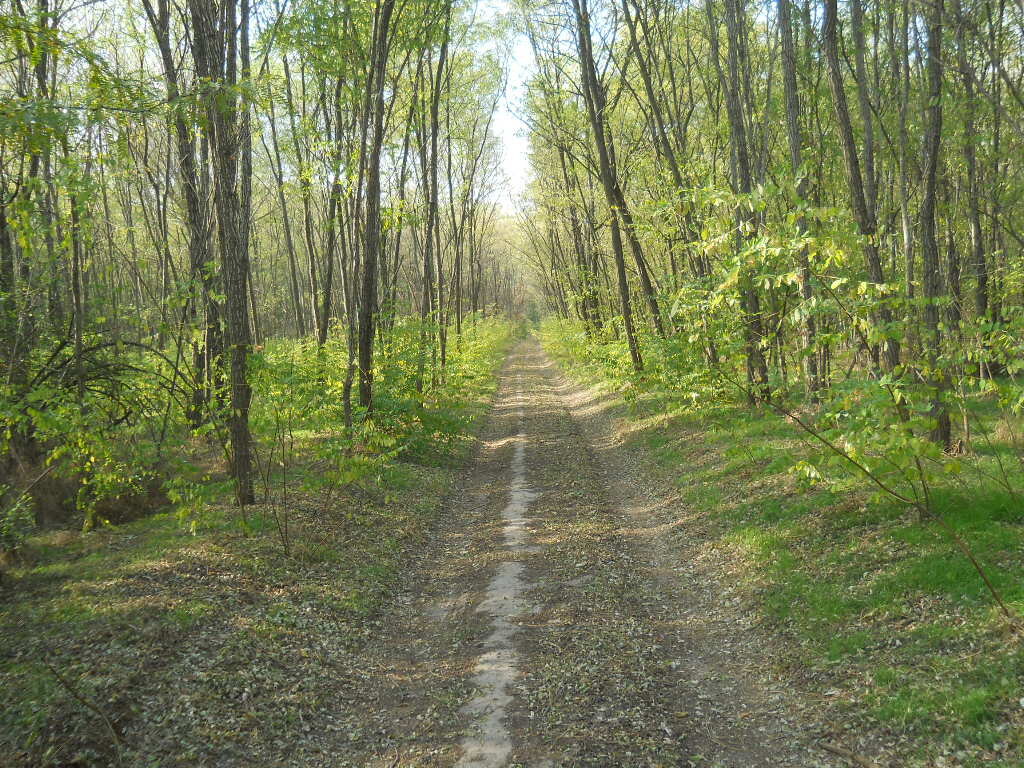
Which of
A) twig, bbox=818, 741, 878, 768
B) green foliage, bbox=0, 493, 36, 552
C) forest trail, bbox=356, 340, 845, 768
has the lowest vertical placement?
forest trail, bbox=356, 340, 845, 768

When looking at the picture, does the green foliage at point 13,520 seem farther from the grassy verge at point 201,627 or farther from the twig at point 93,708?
the twig at point 93,708

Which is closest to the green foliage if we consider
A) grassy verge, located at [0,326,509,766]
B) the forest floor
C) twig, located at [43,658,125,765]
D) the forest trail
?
grassy verge, located at [0,326,509,766]

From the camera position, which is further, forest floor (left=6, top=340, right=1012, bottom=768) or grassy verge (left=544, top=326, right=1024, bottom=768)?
forest floor (left=6, top=340, right=1012, bottom=768)

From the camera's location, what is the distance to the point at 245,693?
4.70 metres

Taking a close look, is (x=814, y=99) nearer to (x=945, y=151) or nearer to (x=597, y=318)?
(x=945, y=151)

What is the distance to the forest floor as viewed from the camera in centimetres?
406

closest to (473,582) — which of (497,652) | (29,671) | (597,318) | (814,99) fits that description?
(497,652)

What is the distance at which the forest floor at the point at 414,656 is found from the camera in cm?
406

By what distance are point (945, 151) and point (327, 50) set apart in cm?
1299

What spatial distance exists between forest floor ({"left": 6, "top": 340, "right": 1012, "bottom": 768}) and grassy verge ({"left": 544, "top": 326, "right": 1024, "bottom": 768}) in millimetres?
142

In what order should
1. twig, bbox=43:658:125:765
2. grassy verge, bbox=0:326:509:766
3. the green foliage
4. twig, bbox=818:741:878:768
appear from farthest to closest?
the green foliage, grassy verge, bbox=0:326:509:766, twig, bbox=43:658:125:765, twig, bbox=818:741:878:768

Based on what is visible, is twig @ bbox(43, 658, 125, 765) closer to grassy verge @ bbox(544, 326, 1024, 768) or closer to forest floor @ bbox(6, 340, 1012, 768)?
forest floor @ bbox(6, 340, 1012, 768)

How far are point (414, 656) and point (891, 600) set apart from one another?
3948 mm

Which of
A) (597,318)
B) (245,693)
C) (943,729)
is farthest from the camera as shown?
(597,318)
